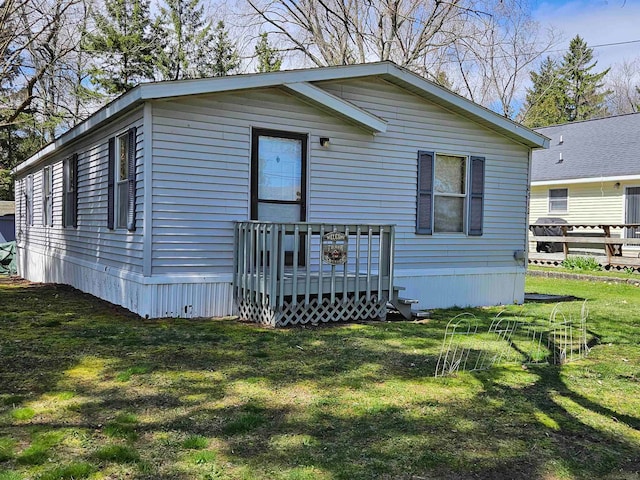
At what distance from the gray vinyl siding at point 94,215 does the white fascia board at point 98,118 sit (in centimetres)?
19

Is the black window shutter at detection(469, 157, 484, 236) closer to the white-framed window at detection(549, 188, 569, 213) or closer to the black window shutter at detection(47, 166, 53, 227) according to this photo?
the black window shutter at detection(47, 166, 53, 227)

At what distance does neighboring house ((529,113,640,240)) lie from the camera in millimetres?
17719

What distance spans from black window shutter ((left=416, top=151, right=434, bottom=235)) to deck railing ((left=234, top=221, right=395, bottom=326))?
1619mm

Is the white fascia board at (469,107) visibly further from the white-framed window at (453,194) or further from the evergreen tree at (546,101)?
the evergreen tree at (546,101)

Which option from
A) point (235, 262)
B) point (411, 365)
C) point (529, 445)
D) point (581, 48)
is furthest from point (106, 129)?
point (581, 48)

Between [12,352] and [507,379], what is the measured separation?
4.57m

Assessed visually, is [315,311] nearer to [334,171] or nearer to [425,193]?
[334,171]

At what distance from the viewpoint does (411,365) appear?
530cm

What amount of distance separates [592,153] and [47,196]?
17.3 metres

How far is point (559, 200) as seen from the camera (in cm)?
2011

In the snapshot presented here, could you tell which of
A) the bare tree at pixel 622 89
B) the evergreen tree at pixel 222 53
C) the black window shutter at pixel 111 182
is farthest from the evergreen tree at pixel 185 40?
the bare tree at pixel 622 89

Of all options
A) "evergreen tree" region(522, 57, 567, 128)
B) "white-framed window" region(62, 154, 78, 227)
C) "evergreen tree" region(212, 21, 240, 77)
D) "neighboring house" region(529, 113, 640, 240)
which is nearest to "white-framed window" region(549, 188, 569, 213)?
"neighboring house" region(529, 113, 640, 240)

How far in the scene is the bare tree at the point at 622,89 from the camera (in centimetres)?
4038

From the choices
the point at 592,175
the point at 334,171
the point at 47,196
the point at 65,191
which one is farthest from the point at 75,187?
the point at 592,175
